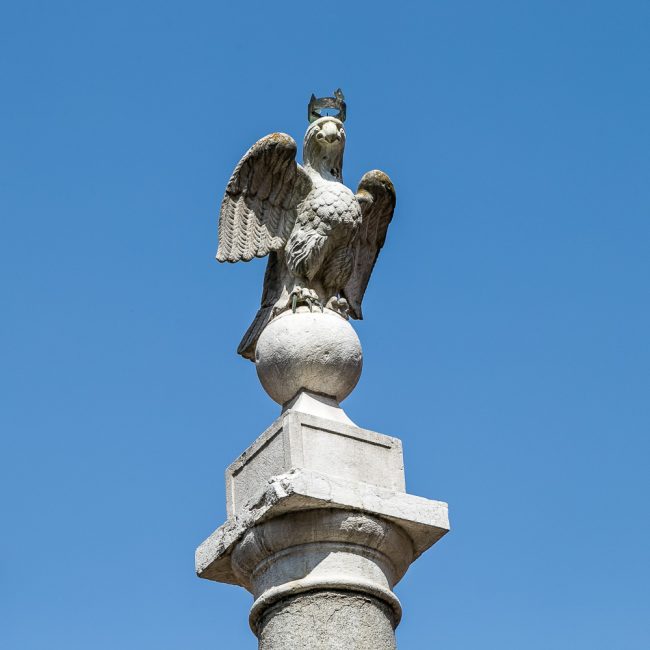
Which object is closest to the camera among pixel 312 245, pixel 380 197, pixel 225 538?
pixel 225 538

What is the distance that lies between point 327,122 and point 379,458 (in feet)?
8.48

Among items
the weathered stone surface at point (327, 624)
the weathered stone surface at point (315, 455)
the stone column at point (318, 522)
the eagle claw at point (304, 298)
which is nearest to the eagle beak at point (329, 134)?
the eagle claw at point (304, 298)

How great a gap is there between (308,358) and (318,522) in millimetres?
1104

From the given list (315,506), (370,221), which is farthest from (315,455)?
(370,221)

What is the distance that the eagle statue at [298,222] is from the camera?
865 centimetres

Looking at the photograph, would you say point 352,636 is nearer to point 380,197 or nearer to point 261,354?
point 261,354

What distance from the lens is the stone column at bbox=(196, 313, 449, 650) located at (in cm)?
704

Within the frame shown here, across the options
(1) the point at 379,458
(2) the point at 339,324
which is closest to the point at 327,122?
(2) the point at 339,324

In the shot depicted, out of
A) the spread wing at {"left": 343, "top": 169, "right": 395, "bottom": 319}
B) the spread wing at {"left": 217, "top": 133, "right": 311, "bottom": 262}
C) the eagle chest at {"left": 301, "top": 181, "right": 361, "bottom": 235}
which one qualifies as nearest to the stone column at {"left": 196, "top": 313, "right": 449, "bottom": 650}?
the eagle chest at {"left": 301, "top": 181, "right": 361, "bottom": 235}

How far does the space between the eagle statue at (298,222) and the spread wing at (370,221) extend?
0.03m

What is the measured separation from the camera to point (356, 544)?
726 centimetres

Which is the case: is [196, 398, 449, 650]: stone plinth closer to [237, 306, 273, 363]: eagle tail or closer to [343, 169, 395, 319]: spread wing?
[237, 306, 273, 363]: eagle tail

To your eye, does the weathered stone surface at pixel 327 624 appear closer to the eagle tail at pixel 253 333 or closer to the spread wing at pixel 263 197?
the eagle tail at pixel 253 333

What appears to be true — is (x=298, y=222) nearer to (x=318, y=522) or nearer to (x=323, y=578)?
(x=318, y=522)
